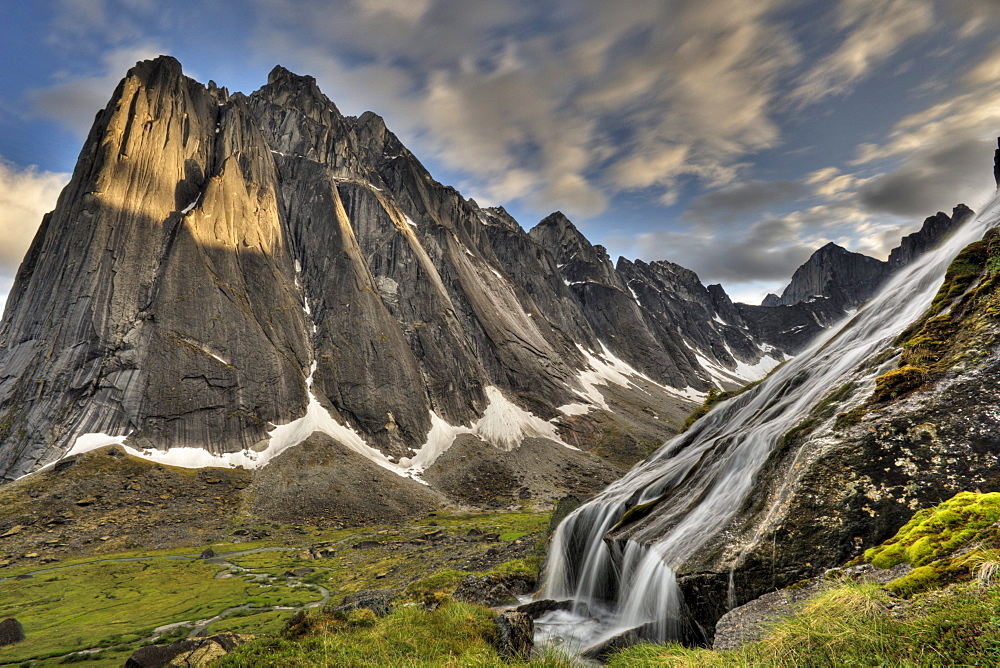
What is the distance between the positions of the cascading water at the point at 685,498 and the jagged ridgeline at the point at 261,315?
70.0m

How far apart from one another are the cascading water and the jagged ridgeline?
2757 inches

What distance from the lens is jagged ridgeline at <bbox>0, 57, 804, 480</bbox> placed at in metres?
69.1

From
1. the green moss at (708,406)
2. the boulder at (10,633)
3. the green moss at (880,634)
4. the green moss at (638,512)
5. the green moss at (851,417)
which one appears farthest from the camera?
the green moss at (708,406)

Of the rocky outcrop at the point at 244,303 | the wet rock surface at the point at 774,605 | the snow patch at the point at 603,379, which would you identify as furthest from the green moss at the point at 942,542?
the snow patch at the point at 603,379

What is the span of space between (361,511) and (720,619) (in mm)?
64300

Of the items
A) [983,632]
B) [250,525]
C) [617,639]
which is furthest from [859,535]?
[250,525]

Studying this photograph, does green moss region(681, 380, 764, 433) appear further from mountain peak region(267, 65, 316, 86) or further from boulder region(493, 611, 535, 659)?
mountain peak region(267, 65, 316, 86)

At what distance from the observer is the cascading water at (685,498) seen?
11.6 meters

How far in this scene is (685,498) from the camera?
14055 millimetres

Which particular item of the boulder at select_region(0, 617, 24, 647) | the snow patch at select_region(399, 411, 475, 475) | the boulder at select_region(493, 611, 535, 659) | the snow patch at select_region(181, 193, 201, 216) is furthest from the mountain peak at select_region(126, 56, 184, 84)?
the boulder at select_region(493, 611, 535, 659)

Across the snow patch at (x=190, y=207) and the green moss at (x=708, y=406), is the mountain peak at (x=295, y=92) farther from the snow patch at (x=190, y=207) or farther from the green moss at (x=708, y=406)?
the green moss at (x=708, y=406)

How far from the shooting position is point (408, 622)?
482 inches

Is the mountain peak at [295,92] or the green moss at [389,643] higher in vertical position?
the mountain peak at [295,92]

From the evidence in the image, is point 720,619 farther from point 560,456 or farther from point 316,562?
point 560,456
